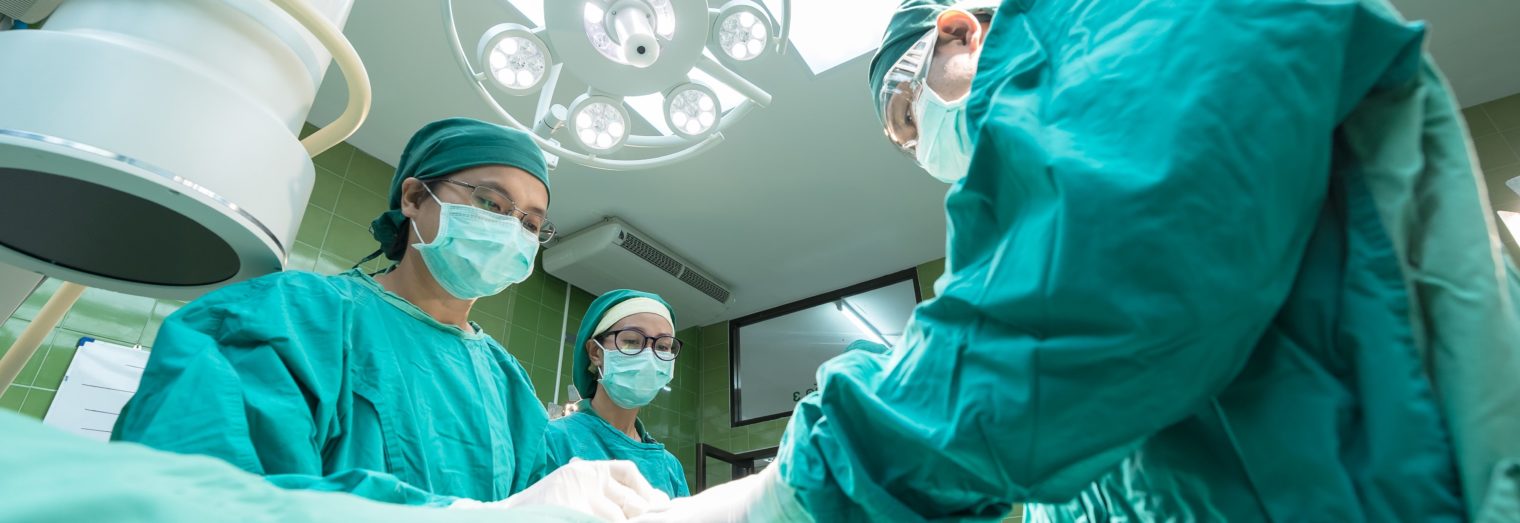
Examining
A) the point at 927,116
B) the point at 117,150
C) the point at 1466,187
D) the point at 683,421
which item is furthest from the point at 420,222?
the point at 683,421

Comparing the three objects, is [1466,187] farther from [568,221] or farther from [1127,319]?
[568,221]

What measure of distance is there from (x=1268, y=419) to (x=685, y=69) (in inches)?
51.8

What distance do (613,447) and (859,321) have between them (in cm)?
291

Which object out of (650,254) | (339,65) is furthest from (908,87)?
(650,254)

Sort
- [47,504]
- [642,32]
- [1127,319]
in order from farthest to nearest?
1. [642,32]
2. [1127,319]
3. [47,504]

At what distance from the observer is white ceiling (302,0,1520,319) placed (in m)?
2.76

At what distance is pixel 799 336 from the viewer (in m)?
5.17

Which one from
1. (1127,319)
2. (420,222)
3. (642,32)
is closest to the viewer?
(1127,319)

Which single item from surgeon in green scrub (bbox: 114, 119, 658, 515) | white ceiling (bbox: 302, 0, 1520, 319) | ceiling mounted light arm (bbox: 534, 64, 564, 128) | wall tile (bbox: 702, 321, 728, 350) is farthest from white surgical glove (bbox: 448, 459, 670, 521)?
wall tile (bbox: 702, 321, 728, 350)

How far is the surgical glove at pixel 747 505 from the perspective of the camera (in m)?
0.65

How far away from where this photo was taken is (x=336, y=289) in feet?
3.78

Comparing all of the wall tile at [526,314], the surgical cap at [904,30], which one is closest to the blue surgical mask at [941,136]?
the surgical cap at [904,30]

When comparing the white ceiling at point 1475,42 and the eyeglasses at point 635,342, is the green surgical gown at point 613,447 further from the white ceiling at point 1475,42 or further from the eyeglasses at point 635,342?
the white ceiling at point 1475,42

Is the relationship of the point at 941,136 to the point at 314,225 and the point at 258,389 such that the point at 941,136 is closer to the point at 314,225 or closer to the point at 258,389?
the point at 258,389
